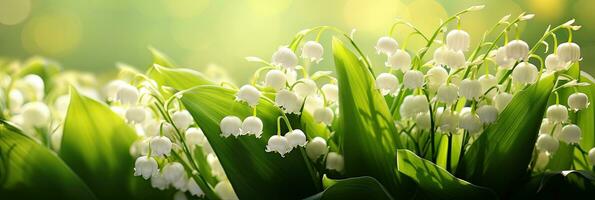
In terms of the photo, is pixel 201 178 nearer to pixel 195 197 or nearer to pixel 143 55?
pixel 195 197

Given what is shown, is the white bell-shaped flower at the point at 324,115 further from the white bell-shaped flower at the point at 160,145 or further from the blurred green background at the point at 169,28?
the blurred green background at the point at 169,28

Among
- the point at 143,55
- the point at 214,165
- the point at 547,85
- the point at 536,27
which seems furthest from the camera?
the point at 143,55

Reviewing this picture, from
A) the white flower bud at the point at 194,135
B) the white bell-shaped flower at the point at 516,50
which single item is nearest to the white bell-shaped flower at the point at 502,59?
the white bell-shaped flower at the point at 516,50

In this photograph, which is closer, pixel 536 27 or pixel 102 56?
pixel 536 27

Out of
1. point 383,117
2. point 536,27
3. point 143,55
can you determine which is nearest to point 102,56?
point 143,55

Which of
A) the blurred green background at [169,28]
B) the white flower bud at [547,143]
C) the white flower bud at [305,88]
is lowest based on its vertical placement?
the white flower bud at [547,143]

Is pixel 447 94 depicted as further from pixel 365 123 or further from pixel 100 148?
pixel 100 148

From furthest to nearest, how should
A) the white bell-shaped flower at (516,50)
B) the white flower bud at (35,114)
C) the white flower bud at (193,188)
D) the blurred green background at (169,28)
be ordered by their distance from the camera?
1. the blurred green background at (169,28)
2. the white flower bud at (35,114)
3. the white flower bud at (193,188)
4. the white bell-shaped flower at (516,50)

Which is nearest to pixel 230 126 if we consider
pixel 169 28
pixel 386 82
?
pixel 386 82
